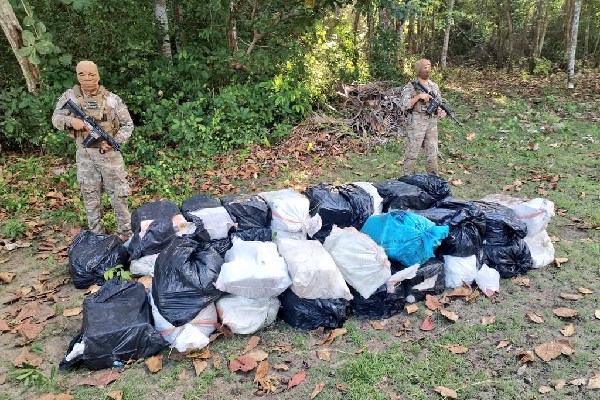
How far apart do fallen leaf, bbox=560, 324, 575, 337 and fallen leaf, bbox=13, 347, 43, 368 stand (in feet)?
12.3

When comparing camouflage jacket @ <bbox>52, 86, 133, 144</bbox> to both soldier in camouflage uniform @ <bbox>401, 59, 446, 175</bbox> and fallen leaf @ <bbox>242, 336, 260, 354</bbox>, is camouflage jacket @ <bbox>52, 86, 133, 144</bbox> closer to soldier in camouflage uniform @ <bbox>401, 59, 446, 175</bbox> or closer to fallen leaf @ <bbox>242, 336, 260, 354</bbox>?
fallen leaf @ <bbox>242, 336, 260, 354</bbox>

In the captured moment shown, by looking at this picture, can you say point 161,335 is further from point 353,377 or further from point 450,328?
point 450,328

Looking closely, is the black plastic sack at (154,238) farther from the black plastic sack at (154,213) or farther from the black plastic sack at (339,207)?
the black plastic sack at (339,207)

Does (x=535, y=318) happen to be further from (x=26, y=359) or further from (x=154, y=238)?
(x=26, y=359)

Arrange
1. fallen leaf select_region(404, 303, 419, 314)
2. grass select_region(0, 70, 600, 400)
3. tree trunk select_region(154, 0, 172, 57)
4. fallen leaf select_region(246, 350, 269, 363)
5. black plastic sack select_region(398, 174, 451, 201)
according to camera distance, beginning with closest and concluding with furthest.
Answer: grass select_region(0, 70, 600, 400), fallen leaf select_region(246, 350, 269, 363), fallen leaf select_region(404, 303, 419, 314), black plastic sack select_region(398, 174, 451, 201), tree trunk select_region(154, 0, 172, 57)

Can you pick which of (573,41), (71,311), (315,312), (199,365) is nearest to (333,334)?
(315,312)

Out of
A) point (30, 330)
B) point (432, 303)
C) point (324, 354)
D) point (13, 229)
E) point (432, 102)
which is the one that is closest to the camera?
point (324, 354)

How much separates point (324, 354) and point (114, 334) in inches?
56.6

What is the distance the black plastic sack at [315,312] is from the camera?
131 inches

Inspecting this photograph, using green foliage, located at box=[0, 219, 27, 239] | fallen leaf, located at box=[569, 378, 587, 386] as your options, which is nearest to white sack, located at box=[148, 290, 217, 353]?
fallen leaf, located at box=[569, 378, 587, 386]

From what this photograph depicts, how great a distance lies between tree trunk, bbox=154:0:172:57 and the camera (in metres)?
7.89

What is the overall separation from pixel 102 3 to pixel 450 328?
7.69 m

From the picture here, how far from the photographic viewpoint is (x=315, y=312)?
11.0 ft

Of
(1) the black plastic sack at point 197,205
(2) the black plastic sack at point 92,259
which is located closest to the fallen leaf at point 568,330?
(1) the black plastic sack at point 197,205
